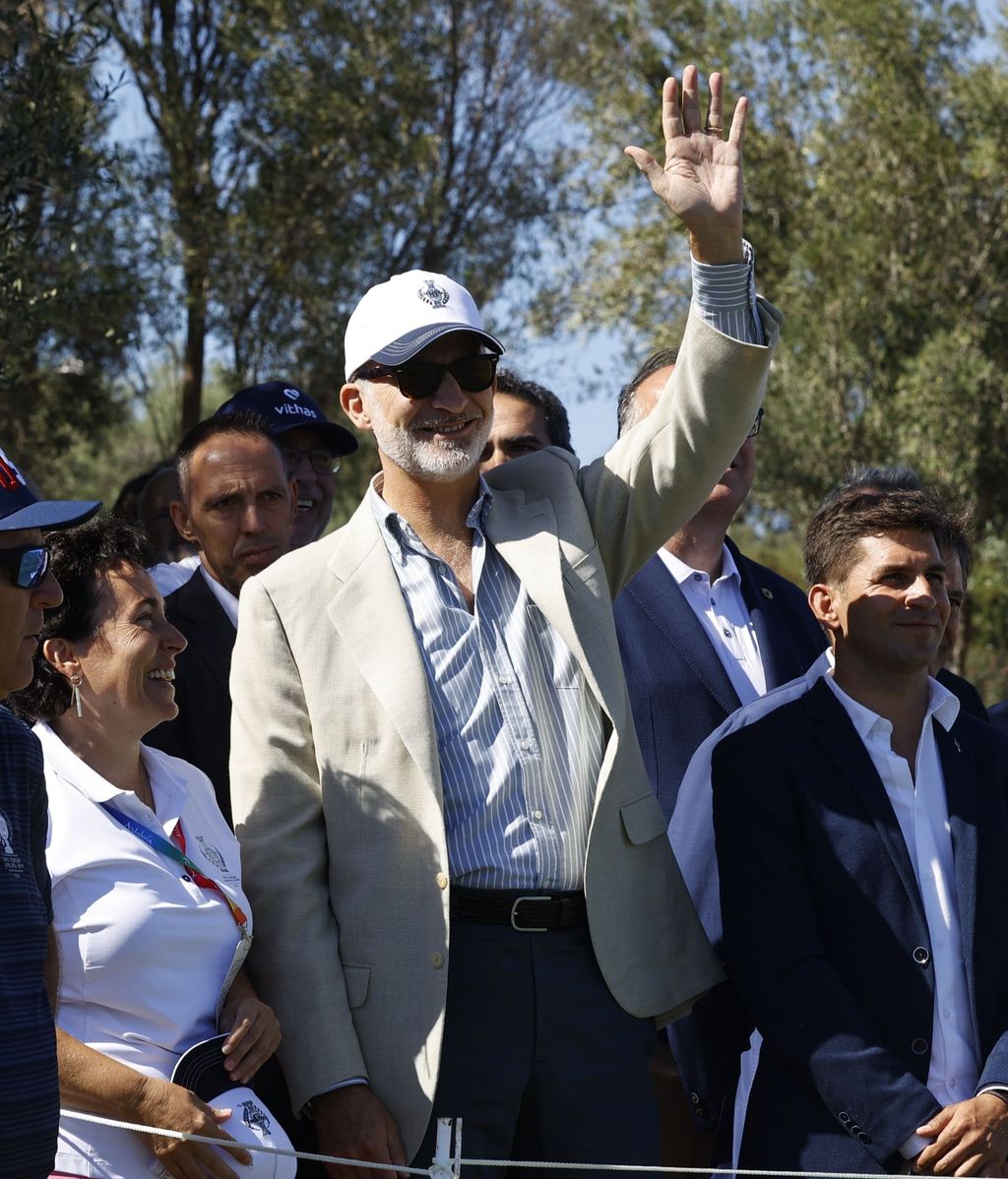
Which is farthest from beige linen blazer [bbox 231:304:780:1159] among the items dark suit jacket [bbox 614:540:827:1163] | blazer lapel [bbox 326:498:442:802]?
dark suit jacket [bbox 614:540:827:1163]

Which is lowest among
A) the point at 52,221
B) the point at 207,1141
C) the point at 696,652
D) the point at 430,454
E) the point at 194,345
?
the point at 207,1141

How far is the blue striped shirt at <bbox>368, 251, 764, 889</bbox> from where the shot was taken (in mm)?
3590

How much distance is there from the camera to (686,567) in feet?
16.7

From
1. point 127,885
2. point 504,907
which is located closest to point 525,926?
point 504,907

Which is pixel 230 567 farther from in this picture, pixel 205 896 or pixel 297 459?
pixel 205 896

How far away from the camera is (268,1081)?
380 cm

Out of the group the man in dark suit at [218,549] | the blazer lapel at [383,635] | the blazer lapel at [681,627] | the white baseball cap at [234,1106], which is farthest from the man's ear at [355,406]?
the white baseball cap at [234,1106]

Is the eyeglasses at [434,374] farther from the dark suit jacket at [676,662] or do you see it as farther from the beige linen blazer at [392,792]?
the dark suit jacket at [676,662]

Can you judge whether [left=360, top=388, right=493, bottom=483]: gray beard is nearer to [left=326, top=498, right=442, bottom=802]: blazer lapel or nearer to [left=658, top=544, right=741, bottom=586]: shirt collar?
[left=326, top=498, right=442, bottom=802]: blazer lapel

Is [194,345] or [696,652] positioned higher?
[194,345]

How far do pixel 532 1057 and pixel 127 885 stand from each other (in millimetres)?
974

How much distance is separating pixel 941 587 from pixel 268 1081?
2116 mm

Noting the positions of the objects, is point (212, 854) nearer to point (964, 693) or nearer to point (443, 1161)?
point (443, 1161)

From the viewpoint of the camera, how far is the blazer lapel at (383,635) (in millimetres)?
3586
